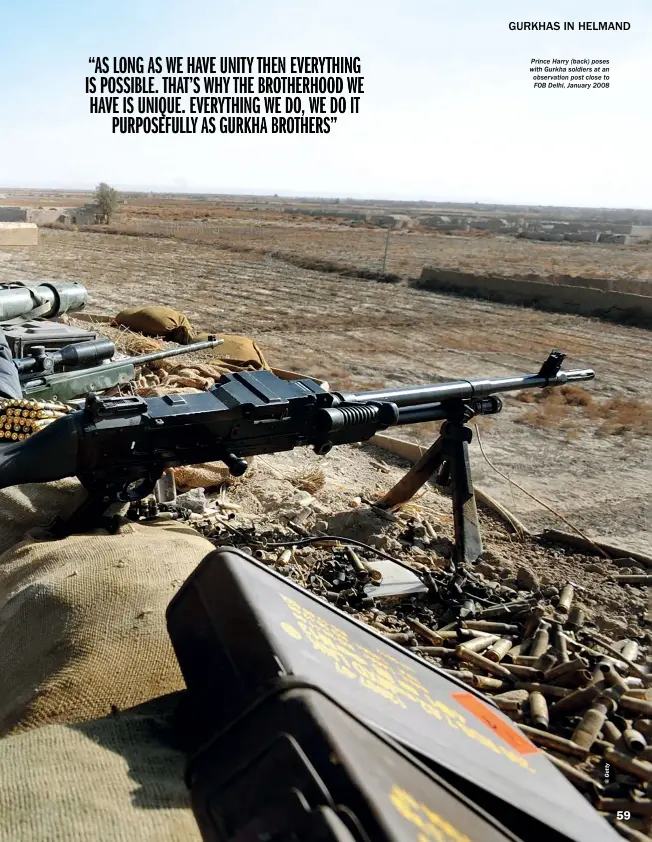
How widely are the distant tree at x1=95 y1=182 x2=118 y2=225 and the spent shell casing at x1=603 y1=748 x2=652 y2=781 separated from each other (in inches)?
2009

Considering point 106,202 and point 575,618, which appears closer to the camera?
point 575,618

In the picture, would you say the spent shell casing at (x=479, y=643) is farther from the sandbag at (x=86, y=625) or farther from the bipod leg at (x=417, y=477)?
the bipod leg at (x=417, y=477)

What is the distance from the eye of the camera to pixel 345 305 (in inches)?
787

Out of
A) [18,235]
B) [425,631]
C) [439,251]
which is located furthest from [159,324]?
[439,251]

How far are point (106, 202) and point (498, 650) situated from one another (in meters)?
51.4

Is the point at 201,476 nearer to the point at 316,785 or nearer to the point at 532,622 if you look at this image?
the point at 532,622

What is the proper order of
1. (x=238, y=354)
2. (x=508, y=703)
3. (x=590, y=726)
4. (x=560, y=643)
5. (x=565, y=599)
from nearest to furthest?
1. (x=590, y=726)
2. (x=508, y=703)
3. (x=560, y=643)
4. (x=565, y=599)
5. (x=238, y=354)

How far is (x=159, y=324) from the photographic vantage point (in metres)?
12.4

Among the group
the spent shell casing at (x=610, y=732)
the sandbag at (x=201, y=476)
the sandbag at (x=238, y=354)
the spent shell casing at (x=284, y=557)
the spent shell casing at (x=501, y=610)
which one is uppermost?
the sandbag at (x=238, y=354)

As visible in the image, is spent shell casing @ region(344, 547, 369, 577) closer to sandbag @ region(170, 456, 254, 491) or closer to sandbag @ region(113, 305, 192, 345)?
sandbag @ region(170, 456, 254, 491)

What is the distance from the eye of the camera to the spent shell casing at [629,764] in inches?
112

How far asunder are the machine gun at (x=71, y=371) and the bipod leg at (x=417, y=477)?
2.74 m

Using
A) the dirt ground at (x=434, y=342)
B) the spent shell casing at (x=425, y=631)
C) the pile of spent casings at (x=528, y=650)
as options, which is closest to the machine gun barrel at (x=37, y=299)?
the dirt ground at (x=434, y=342)

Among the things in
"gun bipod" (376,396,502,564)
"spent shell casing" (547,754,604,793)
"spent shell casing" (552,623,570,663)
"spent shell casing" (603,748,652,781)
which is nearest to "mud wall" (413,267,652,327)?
"gun bipod" (376,396,502,564)
